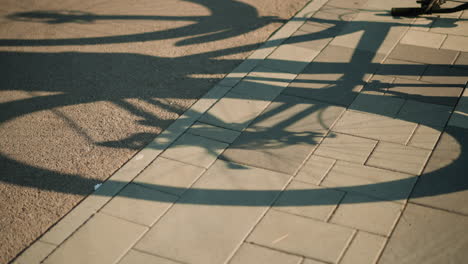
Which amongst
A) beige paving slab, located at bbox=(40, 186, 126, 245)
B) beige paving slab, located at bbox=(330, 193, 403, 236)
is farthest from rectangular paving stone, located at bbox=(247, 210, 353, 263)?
beige paving slab, located at bbox=(40, 186, 126, 245)

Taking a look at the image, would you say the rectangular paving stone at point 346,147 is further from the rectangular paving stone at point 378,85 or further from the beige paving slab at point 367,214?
the rectangular paving stone at point 378,85

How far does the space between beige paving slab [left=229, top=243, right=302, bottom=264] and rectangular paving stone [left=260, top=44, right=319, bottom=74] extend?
112 inches

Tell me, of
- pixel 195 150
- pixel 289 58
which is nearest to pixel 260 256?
pixel 195 150

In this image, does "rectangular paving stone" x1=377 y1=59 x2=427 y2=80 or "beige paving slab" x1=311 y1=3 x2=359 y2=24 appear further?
"beige paving slab" x1=311 y1=3 x2=359 y2=24

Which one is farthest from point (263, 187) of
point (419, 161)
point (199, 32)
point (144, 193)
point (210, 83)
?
point (199, 32)

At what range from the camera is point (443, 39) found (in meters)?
6.70

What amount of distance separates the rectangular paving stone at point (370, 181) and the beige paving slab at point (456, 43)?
2.93 m

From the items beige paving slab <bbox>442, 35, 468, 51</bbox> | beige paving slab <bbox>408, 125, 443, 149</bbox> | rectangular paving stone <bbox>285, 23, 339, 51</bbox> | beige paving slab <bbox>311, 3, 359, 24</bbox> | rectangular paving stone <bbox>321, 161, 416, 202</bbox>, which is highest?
beige paving slab <bbox>311, 3, 359, 24</bbox>

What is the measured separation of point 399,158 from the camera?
4.62 m

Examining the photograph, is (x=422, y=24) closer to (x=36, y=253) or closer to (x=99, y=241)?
(x=99, y=241)

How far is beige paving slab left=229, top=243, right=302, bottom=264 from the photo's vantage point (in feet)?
12.0

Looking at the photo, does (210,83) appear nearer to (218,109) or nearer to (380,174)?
(218,109)

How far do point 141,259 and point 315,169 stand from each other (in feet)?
5.88

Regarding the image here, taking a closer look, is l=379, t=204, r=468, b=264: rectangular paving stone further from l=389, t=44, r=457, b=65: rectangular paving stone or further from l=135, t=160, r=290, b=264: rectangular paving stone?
l=389, t=44, r=457, b=65: rectangular paving stone
